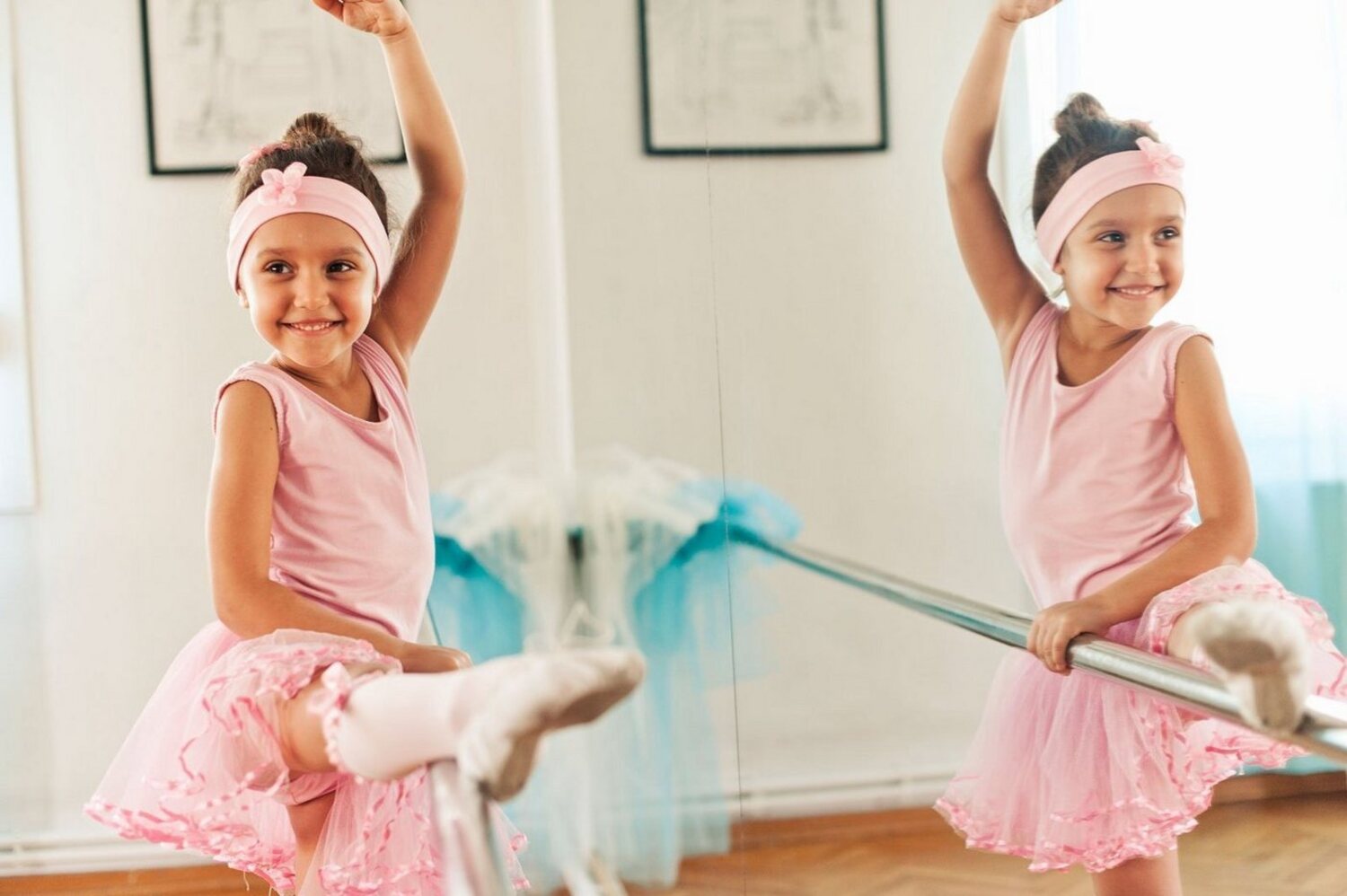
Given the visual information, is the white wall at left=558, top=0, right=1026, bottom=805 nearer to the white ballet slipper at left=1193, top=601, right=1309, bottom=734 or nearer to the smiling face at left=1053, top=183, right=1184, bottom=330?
the smiling face at left=1053, top=183, right=1184, bottom=330

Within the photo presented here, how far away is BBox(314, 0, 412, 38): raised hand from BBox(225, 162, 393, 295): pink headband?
0.15 meters

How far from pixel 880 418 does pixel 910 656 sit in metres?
0.16

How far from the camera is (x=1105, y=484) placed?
0.90 m

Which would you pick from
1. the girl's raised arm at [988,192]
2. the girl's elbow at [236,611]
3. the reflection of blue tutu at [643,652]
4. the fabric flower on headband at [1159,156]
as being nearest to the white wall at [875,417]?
the girl's raised arm at [988,192]

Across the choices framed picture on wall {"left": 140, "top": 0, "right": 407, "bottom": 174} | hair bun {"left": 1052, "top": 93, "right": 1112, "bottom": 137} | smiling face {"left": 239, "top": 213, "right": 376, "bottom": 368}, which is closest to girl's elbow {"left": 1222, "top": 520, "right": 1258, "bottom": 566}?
hair bun {"left": 1052, "top": 93, "right": 1112, "bottom": 137}

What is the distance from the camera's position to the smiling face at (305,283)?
887 mm

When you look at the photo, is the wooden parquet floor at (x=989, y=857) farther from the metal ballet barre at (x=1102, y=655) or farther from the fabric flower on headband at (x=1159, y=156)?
the fabric flower on headband at (x=1159, y=156)

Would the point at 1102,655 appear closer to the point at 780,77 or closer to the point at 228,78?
the point at 780,77

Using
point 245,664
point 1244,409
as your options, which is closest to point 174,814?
point 245,664

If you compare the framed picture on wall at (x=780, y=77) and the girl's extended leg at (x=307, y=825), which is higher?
the framed picture on wall at (x=780, y=77)

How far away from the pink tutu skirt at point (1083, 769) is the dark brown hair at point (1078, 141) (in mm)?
268

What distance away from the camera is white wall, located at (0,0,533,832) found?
1.29 metres

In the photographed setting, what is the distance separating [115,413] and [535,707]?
0.90 meters

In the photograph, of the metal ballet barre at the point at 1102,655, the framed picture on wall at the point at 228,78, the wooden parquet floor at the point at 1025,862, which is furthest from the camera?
the framed picture on wall at the point at 228,78
